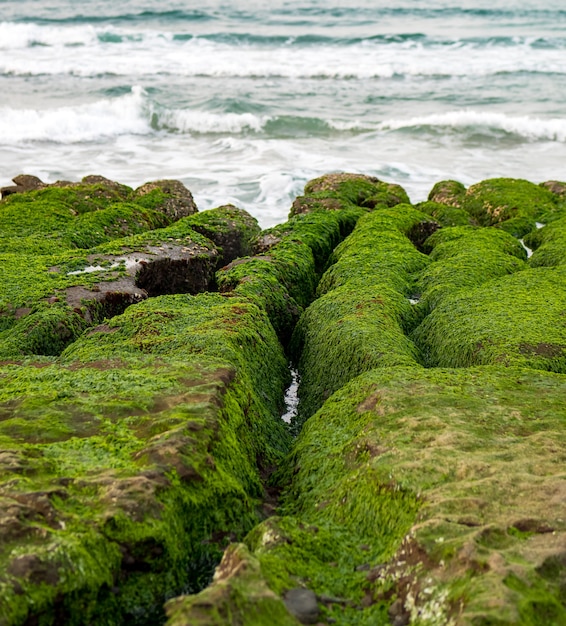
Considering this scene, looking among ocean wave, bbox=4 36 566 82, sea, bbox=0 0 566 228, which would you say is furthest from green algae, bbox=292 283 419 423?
ocean wave, bbox=4 36 566 82

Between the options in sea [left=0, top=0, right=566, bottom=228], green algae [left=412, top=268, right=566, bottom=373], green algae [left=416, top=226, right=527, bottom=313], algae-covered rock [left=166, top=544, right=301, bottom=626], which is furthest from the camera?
sea [left=0, top=0, right=566, bottom=228]

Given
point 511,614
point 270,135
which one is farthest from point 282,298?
point 270,135

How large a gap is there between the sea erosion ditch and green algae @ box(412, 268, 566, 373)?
0.03 meters

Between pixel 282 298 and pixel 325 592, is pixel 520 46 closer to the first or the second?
Result: pixel 282 298

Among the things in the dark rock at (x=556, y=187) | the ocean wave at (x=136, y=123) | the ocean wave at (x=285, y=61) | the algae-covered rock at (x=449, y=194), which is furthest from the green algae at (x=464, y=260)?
the ocean wave at (x=285, y=61)

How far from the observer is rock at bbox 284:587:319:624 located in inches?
121

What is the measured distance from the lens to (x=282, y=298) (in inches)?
328

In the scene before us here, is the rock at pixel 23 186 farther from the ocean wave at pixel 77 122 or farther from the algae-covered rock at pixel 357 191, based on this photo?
the ocean wave at pixel 77 122

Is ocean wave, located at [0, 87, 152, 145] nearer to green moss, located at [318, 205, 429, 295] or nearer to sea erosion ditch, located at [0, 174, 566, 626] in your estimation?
sea erosion ditch, located at [0, 174, 566, 626]

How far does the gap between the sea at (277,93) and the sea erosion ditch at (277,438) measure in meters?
7.88

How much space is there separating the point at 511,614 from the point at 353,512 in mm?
1370

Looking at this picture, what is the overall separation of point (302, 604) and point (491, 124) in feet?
81.9

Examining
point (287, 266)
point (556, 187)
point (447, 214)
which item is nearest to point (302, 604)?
point (287, 266)

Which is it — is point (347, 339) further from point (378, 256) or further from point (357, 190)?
point (357, 190)
